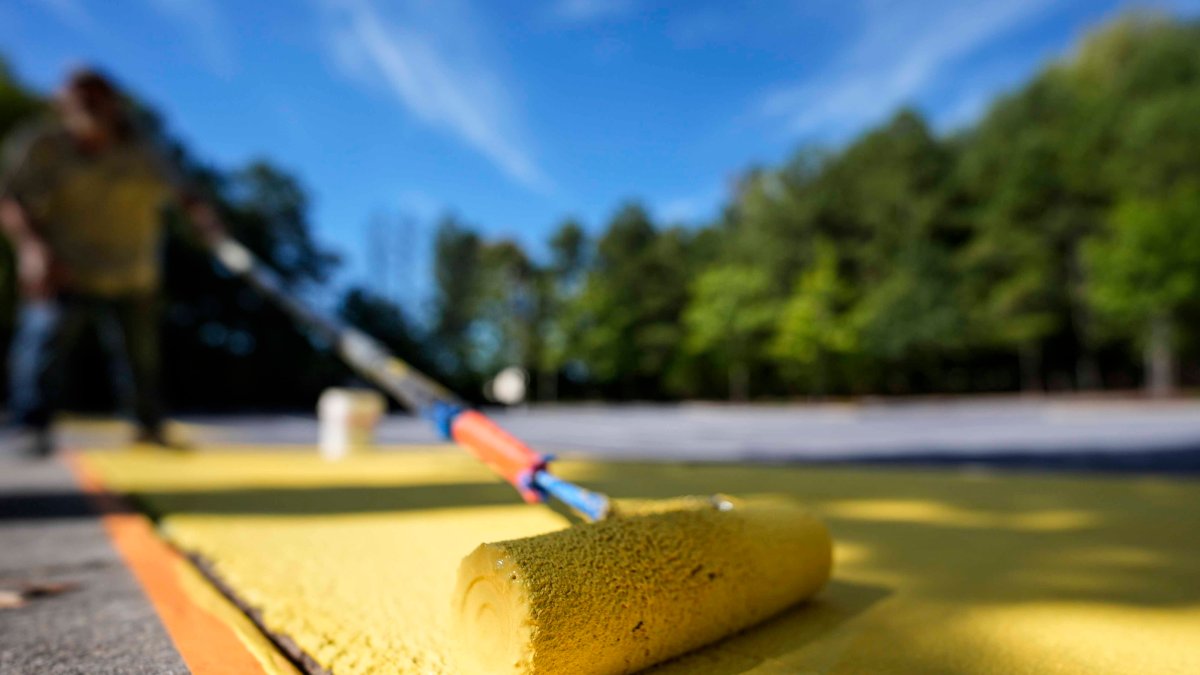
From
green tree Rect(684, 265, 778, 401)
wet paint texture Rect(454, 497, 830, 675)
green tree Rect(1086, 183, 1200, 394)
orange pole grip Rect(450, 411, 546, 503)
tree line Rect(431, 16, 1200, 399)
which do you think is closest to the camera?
wet paint texture Rect(454, 497, 830, 675)

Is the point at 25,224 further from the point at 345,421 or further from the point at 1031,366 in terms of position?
the point at 1031,366

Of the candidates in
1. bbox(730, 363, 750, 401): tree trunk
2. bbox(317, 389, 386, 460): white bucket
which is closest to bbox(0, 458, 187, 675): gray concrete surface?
bbox(317, 389, 386, 460): white bucket

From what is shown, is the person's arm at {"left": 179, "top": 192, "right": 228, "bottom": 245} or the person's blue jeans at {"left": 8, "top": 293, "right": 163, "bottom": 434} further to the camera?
the person's arm at {"left": 179, "top": 192, "right": 228, "bottom": 245}

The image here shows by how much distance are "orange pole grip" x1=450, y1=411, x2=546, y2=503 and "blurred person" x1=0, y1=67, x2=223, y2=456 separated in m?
3.66

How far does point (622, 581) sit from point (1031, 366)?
37.6 meters

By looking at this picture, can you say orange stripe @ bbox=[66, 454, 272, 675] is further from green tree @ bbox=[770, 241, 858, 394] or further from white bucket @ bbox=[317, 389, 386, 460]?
green tree @ bbox=[770, 241, 858, 394]

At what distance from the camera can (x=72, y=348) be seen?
4414mm

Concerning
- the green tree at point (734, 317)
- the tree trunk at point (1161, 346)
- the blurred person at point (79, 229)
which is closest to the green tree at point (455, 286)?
the green tree at point (734, 317)

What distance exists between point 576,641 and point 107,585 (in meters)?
1.33

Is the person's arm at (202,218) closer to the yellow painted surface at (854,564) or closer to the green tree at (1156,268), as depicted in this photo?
the yellow painted surface at (854,564)

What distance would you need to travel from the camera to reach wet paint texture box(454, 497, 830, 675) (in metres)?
0.91

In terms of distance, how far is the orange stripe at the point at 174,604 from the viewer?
1.07m

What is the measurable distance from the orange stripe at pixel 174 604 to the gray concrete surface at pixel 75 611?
0.07 ft

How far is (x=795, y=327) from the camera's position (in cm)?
3130
